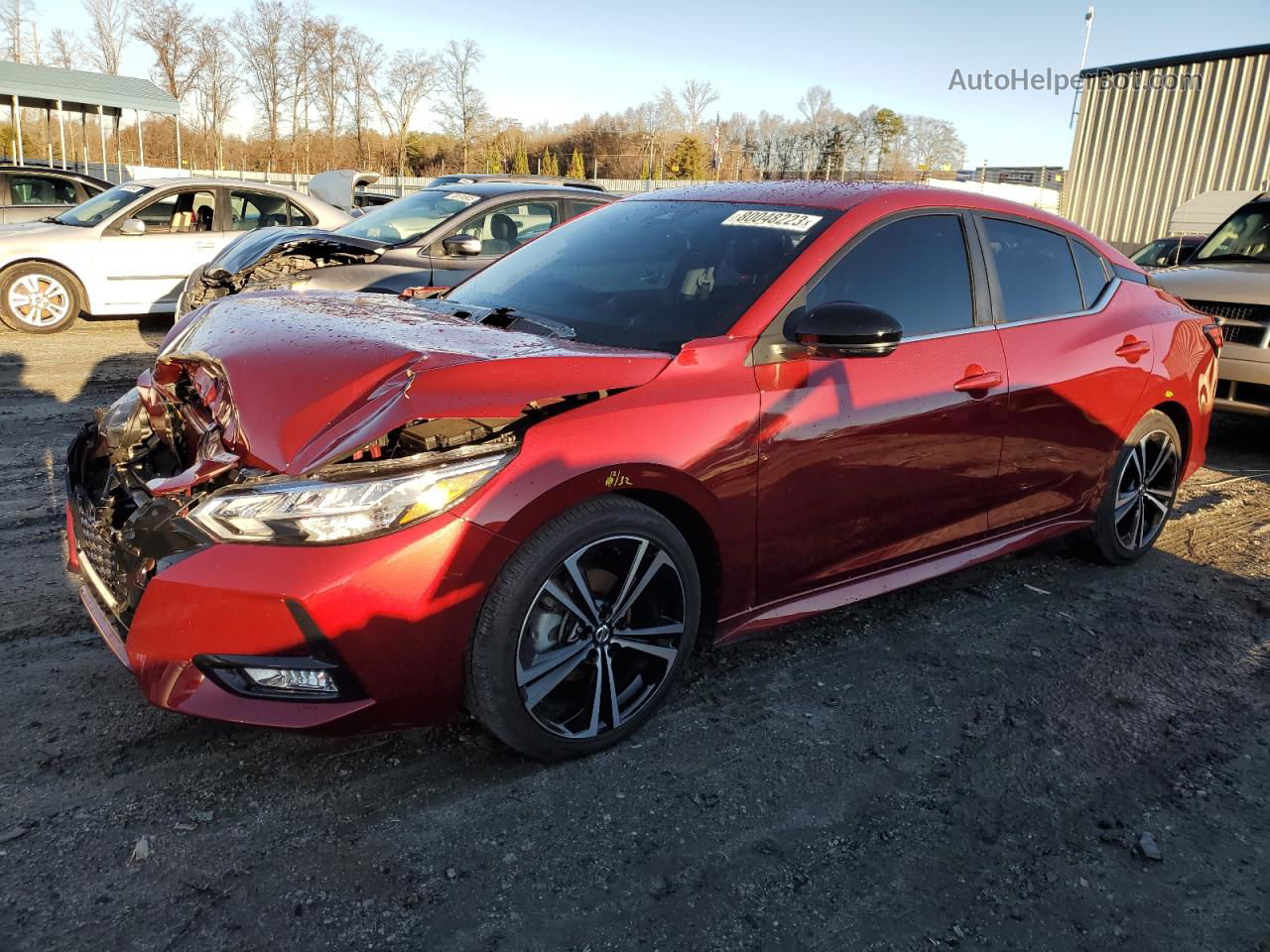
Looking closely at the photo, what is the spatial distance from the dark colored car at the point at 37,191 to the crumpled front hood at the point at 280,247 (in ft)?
23.4

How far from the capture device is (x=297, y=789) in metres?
2.60

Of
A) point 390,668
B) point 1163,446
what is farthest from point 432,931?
point 1163,446

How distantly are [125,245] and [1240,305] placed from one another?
10320 mm

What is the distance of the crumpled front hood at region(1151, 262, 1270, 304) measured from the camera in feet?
23.0

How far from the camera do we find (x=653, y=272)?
3.49 m

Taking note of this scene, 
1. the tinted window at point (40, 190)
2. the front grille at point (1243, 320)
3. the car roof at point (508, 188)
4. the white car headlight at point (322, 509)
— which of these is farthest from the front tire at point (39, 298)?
the front grille at point (1243, 320)

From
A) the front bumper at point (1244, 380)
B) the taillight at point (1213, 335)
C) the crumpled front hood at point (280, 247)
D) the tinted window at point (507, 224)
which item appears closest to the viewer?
the taillight at point (1213, 335)

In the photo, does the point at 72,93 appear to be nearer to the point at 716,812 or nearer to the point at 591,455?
the point at 591,455

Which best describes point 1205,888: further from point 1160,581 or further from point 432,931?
point 1160,581

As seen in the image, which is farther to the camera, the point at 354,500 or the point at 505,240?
the point at 505,240

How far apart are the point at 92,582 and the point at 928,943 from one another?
98.9 inches

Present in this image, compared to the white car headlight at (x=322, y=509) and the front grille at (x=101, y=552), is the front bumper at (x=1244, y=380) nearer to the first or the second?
the white car headlight at (x=322, y=509)

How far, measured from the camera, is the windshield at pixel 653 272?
3.14 m

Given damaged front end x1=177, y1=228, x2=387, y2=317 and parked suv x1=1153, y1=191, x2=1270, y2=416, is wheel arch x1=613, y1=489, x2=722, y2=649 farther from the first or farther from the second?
parked suv x1=1153, y1=191, x2=1270, y2=416
